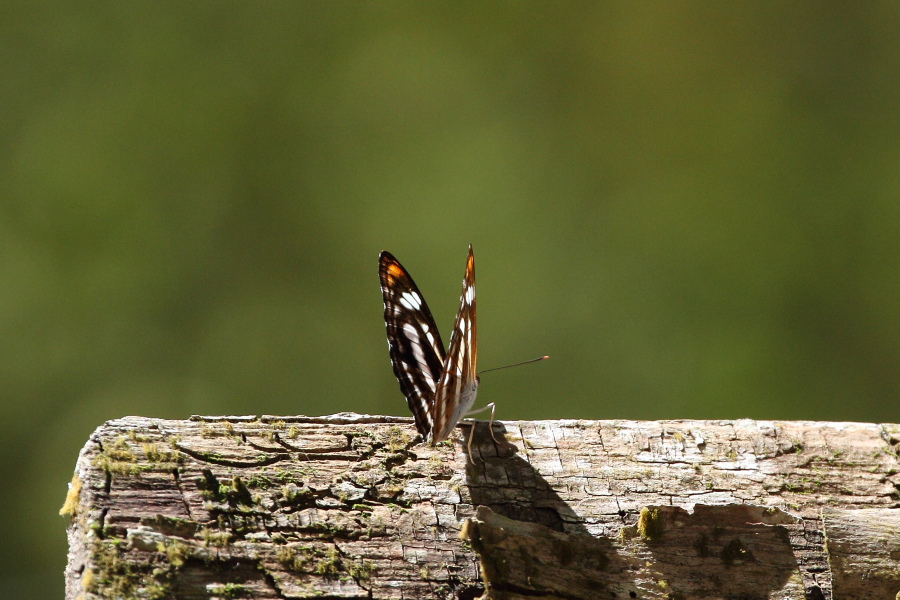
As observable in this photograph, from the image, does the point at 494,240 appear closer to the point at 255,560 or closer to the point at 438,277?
the point at 438,277

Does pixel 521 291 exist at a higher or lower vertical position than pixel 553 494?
higher

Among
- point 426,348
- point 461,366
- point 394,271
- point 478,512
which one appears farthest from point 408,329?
point 478,512

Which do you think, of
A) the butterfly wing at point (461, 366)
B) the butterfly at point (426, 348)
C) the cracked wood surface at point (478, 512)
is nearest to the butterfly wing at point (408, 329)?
the butterfly at point (426, 348)

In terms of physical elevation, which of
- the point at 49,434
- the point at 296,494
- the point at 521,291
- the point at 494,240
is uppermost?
the point at 494,240

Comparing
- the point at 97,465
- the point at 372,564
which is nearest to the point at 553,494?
the point at 372,564

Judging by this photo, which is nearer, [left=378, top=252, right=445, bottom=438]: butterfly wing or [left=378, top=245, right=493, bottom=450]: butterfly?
[left=378, top=245, right=493, bottom=450]: butterfly

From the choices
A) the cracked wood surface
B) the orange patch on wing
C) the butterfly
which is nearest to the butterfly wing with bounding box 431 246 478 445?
the butterfly

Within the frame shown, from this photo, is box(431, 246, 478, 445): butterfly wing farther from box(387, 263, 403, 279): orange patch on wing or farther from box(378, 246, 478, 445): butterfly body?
box(387, 263, 403, 279): orange patch on wing

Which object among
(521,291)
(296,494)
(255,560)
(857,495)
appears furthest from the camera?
(521,291)

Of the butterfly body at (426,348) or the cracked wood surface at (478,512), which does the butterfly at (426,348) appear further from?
the cracked wood surface at (478,512)
